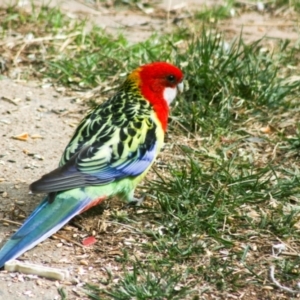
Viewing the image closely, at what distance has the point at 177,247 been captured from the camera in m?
4.51

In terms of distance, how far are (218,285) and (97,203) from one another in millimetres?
868

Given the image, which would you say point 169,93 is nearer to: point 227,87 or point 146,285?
point 227,87

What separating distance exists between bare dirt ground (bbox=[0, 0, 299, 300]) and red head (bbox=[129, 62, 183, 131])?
29.1 inches

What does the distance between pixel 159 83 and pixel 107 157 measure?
800 millimetres

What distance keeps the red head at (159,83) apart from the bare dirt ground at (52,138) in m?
0.74

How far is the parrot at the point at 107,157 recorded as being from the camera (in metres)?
4.33

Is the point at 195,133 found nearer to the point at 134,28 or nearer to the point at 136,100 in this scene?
the point at 136,100

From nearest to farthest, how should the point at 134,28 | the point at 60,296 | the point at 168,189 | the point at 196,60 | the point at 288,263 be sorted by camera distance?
the point at 60,296
the point at 288,263
the point at 168,189
the point at 196,60
the point at 134,28

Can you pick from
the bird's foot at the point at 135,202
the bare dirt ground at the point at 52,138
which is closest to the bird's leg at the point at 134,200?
the bird's foot at the point at 135,202

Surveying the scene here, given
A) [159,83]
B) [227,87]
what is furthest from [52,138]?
[227,87]

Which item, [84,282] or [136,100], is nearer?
[84,282]

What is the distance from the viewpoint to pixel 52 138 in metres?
5.73

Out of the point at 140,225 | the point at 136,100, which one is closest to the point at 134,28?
the point at 136,100

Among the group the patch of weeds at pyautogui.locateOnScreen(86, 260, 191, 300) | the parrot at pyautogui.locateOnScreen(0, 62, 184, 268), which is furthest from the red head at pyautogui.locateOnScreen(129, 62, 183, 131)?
the patch of weeds at pyautogui.locateOnScreen(86, 260, 191, 300)
